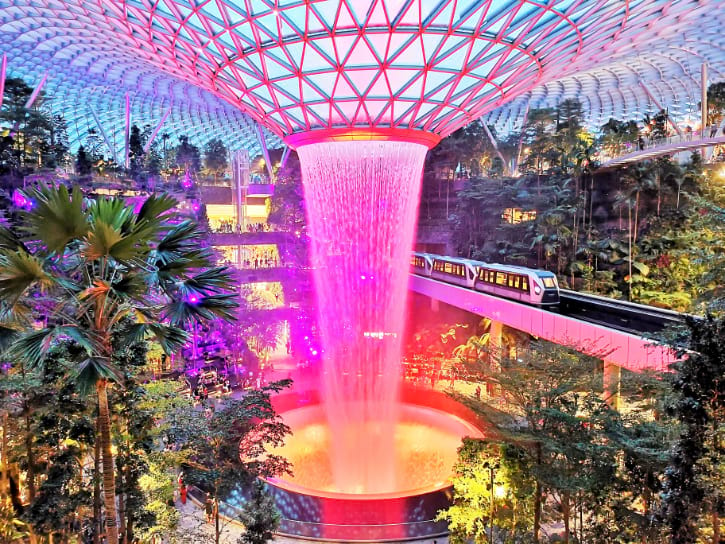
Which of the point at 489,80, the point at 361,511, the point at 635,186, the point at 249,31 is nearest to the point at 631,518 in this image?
the point at 361,511

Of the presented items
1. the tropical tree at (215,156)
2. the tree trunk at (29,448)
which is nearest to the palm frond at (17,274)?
the tree trunk at (29,448)

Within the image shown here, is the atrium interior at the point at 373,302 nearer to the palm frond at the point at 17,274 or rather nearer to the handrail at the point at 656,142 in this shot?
the palm frond at the point at 17,274

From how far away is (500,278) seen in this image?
1093 inches

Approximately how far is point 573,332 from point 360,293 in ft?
85.5

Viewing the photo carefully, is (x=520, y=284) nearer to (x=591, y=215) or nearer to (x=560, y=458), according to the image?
(x=560, y=458)

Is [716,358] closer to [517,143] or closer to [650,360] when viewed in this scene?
[650,360]

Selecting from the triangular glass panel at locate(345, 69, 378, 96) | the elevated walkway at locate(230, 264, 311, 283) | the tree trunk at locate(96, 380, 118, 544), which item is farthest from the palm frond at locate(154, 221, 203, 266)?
the elevated walkway at locate(230, 264, 311, 283)

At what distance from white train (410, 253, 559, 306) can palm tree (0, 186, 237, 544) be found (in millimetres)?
20623

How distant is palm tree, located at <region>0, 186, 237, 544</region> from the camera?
219 inches

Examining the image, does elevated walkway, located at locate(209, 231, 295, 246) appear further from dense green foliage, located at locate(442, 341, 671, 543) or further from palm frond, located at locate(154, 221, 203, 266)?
palm frond, located at locate(154, 221, 203, 266)

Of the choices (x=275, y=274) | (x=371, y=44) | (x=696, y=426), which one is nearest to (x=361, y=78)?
(x=371, y=44)

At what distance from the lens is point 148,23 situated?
16.8 metres

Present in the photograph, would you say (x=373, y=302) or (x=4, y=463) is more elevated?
(x=4, y=463)

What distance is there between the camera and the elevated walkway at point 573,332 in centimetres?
1588
